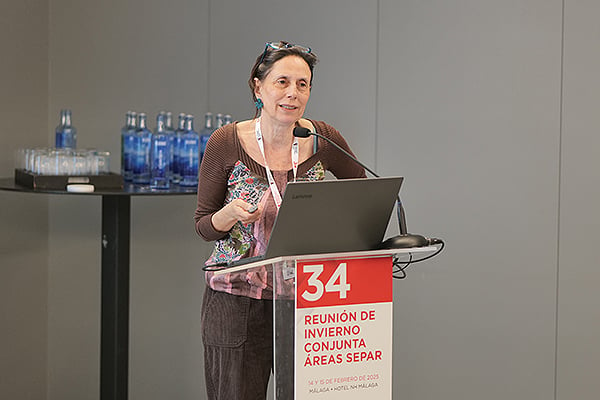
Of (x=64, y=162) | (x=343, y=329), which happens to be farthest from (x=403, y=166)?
(x=343, y=329)

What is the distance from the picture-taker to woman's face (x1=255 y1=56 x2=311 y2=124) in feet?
8.07

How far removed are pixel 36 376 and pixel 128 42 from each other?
1810mm

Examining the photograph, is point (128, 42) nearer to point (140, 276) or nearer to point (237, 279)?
point (140, 276)

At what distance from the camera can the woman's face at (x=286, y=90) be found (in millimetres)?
2461

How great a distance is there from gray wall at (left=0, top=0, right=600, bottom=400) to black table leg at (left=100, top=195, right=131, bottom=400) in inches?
34.4

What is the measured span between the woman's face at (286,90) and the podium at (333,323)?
0.51 metres

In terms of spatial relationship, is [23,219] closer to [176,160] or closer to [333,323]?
[176,160]

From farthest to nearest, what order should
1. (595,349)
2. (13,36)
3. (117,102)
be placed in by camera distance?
(117,102) < (13,36) < (595,349)

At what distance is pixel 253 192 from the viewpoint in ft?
8.35

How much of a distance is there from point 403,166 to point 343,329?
70.2 inches

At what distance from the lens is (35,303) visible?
4367mm

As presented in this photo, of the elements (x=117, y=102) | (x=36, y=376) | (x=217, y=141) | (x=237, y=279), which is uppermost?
(x=117, y=102)

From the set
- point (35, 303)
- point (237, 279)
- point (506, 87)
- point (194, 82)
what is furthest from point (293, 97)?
point (35, 303)

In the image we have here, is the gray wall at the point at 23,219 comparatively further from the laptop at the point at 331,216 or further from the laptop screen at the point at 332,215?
the laptop screen at the point at 332,215
